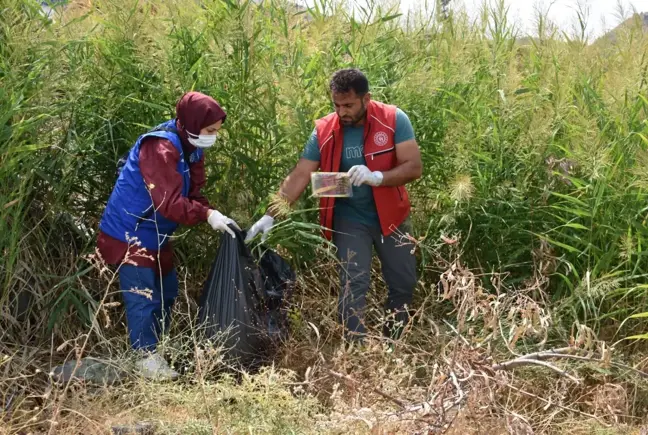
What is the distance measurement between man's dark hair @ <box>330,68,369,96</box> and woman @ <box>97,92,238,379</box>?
22.6 inches

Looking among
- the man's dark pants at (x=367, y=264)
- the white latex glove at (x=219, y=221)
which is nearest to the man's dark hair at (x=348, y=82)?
the man's dark pants at (x=367, y=264)

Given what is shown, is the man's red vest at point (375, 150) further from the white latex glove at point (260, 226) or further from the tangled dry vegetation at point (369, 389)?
the tangled dry vegetation at point (369, 389)

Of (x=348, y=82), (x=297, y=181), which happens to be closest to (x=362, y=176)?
(x=297, y=181)

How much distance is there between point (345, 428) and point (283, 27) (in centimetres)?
243

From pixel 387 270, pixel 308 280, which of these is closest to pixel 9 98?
pixel 308 280

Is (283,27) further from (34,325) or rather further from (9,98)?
(34,325)

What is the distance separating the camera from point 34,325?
15.4ft

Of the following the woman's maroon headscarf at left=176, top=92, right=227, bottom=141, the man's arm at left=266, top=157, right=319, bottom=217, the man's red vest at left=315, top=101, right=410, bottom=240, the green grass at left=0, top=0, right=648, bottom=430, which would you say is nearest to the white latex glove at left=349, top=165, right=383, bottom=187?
the man's red vest at left=315, top=101, right=410, bottom=240

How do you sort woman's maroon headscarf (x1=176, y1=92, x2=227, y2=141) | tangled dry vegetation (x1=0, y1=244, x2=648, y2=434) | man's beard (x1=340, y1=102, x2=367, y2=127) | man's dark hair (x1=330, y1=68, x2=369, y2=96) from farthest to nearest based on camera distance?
man's beard (x1=340, y1=102, x2=367, y2=127)
man's dark hair (x1=330, y1=68, x2=369, y2=96)
woman's maroon headscarf (x1=176, y1=92, x2=227, y2=141)
tangled dry vegetation (x1=0, y1=244, x2=648, y2=434)

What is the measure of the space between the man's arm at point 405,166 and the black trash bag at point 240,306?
0.71 m

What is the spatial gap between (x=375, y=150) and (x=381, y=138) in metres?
0.07

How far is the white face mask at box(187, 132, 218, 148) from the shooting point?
4.48 metres

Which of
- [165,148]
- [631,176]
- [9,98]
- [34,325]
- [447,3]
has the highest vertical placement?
[447,3]

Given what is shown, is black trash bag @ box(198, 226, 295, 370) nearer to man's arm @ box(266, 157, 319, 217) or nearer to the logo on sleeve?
man's arm @ box(266, 157, 319, 217)
